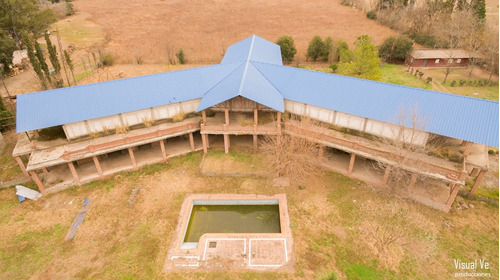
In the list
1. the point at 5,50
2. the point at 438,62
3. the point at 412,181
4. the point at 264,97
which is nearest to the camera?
the point at 412,181

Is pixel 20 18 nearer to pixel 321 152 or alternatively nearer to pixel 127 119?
pixel 127 119

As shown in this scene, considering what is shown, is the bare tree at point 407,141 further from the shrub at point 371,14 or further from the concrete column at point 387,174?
the shrub at point 371,14

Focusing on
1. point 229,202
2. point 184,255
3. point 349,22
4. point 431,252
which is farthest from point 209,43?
point 431,252

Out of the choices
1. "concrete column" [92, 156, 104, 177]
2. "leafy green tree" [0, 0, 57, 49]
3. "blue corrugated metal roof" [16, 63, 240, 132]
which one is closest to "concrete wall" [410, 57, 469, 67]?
"blue corrugated metal roof" [16, 63, 240, 132]

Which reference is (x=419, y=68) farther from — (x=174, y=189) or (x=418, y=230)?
(x=174, y=189)

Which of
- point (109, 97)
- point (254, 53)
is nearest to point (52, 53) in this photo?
point (109, 97)
